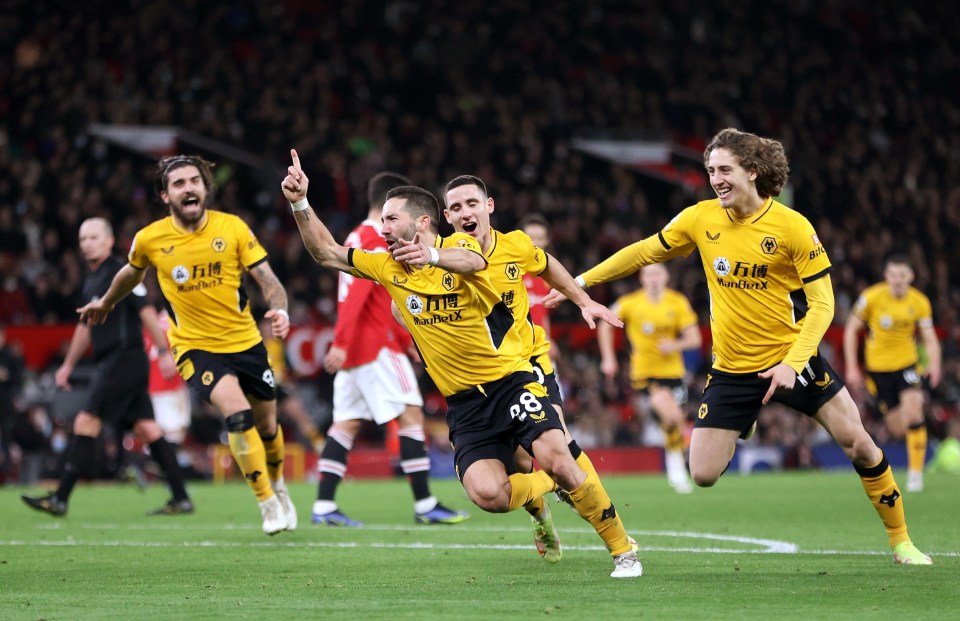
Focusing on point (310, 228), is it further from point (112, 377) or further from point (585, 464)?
point (112, 377)

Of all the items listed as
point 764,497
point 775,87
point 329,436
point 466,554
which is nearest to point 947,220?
point 775,87

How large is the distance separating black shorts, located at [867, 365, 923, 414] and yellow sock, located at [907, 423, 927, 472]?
377 mm

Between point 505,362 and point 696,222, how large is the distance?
1481 millimetres

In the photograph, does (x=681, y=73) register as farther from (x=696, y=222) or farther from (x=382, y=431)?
(x=696, y=222)

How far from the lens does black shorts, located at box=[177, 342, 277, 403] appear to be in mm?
9352

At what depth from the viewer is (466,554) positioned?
333 inches

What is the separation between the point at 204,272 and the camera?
9438mm

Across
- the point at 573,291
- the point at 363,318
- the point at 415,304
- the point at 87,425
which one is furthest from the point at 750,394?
the point at 87,425

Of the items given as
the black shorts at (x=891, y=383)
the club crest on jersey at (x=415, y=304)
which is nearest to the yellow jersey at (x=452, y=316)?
the club crest on jersey at (x=415, y=304)

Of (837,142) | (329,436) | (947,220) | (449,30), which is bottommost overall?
(329,436)

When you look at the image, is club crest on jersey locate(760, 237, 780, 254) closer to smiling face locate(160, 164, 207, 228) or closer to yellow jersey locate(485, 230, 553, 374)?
yellow jersey locate(485, 230, 553, 374)

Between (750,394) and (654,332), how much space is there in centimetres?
916

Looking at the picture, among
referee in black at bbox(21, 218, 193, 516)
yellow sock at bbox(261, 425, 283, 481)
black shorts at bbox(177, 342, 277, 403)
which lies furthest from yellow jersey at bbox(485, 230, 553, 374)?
referee in black at bbox(21, 218, 193, 516)

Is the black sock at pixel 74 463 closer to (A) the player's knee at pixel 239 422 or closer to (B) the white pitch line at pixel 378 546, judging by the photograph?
(B) the white pitch line at pixel 378 546
